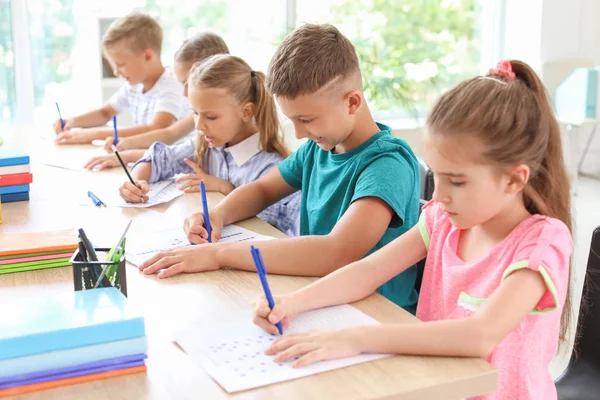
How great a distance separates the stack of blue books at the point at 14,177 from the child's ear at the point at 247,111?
1.93 feet

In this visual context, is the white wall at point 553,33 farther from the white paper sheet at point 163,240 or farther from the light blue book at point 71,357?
the light blue book at point 71,357

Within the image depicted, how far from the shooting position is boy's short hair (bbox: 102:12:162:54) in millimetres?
3203

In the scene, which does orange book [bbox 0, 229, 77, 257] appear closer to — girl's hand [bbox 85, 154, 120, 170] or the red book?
the red book

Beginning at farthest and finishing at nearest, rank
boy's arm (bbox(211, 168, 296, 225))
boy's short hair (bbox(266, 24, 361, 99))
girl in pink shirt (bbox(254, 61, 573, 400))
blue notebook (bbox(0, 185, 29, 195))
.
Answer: blue notebook (bbox(0, 185, 29, 195)) < boy's arm (bbox(211, 168, 296, 225)) < boy's short hair (bbox(266, 24, 361, 99)) < girl in pink shirt (bbox(254, 61, 573, 400))

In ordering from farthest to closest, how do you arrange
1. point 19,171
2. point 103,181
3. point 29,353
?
point 103,181 < point 19,171 < point 29,353

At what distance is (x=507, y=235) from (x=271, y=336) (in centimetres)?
42

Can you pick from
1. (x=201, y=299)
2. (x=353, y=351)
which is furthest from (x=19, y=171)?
(x=353, y=351)

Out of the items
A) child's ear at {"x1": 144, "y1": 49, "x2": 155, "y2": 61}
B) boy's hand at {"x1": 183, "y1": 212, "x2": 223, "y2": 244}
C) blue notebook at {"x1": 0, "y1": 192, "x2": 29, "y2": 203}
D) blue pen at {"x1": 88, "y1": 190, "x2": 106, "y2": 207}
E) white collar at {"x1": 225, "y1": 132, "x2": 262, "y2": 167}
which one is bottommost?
blue pen at {"x1": 88, "y1": 190, "x2": 106, "y2": 207}

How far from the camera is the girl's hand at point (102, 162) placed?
8.05ft

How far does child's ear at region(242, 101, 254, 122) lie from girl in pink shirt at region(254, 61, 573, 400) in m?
0.94

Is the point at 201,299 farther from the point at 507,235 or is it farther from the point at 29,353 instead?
the point at 507,235

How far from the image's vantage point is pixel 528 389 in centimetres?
123

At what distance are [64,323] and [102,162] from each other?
1.55 meters

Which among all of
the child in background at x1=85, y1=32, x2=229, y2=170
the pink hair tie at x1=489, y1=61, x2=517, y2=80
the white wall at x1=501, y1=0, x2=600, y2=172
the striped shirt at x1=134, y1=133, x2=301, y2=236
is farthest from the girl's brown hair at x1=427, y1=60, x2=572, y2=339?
the white wall at x1=501, y1=0, x2=600, y2=172
